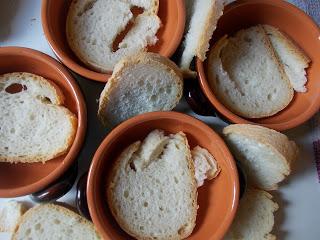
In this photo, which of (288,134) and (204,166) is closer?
(204,166)

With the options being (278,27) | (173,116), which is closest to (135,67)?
(173,116)

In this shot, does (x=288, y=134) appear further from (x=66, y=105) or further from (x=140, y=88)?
(x=66, y=105)

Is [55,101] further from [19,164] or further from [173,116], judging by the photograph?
[173,116]

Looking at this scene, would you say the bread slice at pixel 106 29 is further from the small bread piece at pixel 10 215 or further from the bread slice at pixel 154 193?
the small bread piece at pixel 10 215

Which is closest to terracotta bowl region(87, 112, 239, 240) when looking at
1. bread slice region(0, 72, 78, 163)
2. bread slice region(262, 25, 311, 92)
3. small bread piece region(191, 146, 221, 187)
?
small bread piece region(191, 146, 221, 187)

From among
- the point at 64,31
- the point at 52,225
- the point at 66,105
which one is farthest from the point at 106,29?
the point at 52,225

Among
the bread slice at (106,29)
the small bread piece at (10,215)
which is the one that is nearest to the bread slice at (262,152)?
the bread slice at (106,29)
